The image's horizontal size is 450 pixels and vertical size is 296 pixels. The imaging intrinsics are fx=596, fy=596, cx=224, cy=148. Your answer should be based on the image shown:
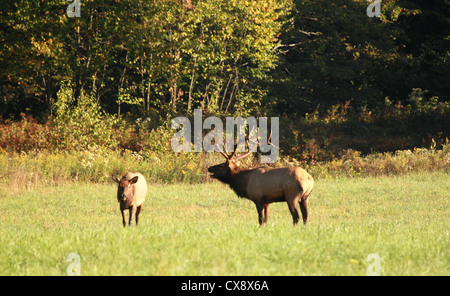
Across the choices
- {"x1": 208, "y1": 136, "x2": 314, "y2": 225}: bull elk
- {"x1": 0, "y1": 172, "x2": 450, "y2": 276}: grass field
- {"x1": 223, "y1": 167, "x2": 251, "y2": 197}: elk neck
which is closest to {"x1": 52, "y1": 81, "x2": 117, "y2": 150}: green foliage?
{"x1": 0, "y1": 172, "x2": 450, "y2": 276}: grass field

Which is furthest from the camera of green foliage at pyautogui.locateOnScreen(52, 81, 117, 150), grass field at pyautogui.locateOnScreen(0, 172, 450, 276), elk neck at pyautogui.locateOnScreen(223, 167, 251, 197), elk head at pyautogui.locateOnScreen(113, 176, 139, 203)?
green foliage at pyautogui.locateOnScreen(52, 81, 117, 150)

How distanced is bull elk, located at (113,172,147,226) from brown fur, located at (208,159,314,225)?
2.17m

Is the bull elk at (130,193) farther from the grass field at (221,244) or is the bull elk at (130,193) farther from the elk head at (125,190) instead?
the grass field at (221,244)

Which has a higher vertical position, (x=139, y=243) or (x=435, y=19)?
(x=435, y=19)

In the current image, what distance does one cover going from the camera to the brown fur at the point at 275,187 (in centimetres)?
1248

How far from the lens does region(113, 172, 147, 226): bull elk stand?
12523 mm

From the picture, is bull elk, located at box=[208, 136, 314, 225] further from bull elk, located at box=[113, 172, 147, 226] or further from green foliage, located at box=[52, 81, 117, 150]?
green foliage, located at box=[52, 81, 117, 150]

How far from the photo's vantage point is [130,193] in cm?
1276

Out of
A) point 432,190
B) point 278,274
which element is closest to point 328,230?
point 278,274

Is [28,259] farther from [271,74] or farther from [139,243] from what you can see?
[271,74]

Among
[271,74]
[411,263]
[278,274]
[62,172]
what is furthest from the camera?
[271,74]

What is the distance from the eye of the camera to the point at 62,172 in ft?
68.6

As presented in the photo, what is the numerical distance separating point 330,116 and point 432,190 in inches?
646

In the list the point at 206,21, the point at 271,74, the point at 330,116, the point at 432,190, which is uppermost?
the point at 206,21
